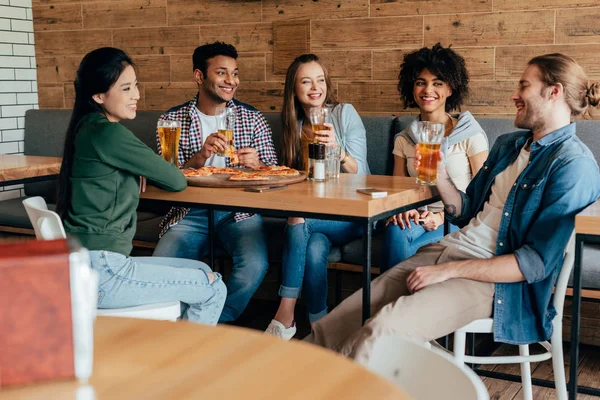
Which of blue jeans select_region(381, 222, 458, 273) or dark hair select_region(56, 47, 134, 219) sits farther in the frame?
blue jeans select_region(381, 222, 458, 273)

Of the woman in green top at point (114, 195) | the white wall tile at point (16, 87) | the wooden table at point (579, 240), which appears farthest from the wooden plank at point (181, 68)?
the wooden table at point (579, 240)

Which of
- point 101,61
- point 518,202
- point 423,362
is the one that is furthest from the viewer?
point 101,61

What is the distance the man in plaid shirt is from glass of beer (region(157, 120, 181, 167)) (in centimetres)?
12

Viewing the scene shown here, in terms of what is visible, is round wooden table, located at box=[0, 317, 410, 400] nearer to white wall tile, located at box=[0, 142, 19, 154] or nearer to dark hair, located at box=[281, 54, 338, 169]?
dark hair, located at box=[281, 54, 338, 169]

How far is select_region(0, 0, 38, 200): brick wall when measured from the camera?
491 cm

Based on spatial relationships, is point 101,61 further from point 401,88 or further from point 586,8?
point 586,8

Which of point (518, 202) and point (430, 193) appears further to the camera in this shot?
point (430, 193)

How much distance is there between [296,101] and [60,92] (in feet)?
7.44

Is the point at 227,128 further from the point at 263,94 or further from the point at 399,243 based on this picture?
the point at 263,94

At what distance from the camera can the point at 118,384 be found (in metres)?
0.95

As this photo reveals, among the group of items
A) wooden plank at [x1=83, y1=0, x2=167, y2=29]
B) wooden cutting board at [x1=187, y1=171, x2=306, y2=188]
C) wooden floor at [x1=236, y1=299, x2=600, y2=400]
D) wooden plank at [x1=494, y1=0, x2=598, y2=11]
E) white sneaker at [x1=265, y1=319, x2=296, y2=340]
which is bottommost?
wooden floor at [x1=236, y1=299, x2=600, y2=400]

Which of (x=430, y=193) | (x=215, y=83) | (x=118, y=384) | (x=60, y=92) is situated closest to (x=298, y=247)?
(x=430, y=193)

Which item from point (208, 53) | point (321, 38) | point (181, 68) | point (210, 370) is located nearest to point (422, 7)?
point (321, 38)

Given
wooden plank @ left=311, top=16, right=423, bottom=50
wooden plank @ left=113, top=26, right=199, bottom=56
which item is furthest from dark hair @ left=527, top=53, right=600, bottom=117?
wooden plank @ left=113, top=26, right=199, bottom=56
